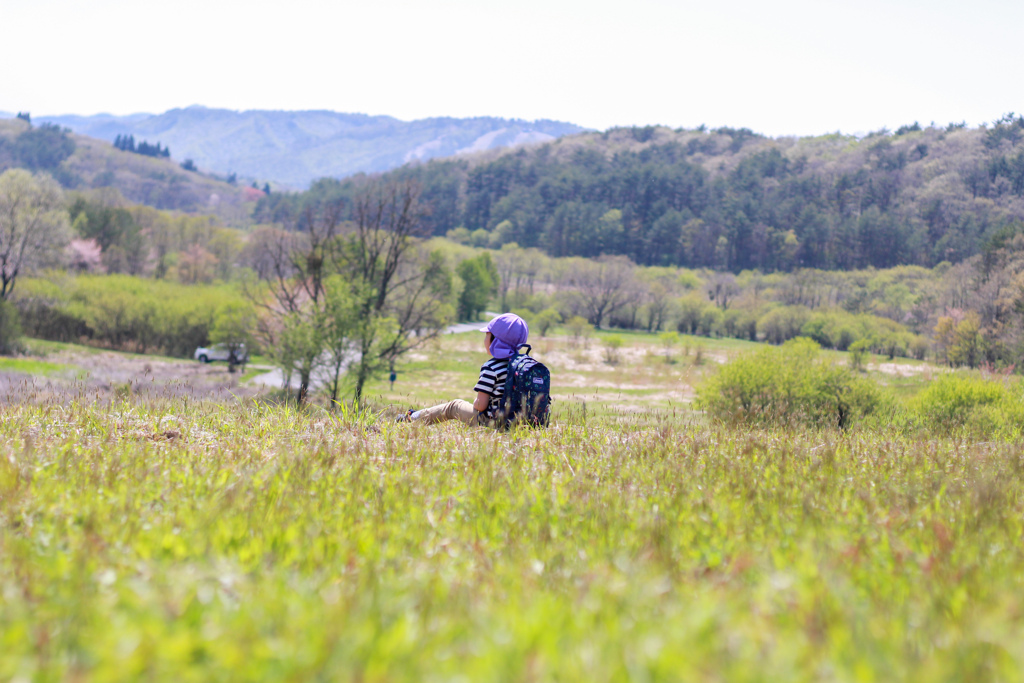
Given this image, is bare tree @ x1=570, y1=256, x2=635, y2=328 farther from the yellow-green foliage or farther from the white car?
the white car

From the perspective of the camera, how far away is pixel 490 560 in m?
3.13

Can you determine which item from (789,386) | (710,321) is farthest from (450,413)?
(710,321)

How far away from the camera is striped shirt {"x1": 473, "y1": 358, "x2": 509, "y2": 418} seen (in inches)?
270

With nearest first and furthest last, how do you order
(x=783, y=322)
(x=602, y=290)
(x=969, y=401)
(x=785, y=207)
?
(x=969, y=401) → (x=783, y=322) → (x=602, y=290) → (x=785, y=207)

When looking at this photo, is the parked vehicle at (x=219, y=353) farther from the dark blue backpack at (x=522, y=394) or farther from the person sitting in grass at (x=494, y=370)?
the dark blue backpack at (x=522, y=394)

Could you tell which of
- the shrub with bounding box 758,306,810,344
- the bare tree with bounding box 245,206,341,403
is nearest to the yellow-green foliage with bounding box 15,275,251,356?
the bare tree with bounding box 245,206,341,403

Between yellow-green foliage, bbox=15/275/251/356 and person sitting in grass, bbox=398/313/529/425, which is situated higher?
person sitting in grass, bbox=398/313/529/425

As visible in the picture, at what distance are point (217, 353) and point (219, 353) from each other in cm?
21

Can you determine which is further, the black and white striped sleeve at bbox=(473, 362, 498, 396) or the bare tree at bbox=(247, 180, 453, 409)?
the bare tree at bbox=(247, 180, 453, 409)

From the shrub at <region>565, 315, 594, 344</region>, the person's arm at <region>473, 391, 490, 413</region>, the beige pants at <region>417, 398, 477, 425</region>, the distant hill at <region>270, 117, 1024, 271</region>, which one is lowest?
the shrub at <region>565, 315, 594, 344</region>

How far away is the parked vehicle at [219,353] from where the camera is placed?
4953 centimetres

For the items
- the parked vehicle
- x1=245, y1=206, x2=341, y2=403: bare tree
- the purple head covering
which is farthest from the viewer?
the parked vehicle

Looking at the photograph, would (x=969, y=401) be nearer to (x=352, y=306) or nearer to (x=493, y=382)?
(x=493, y=382)

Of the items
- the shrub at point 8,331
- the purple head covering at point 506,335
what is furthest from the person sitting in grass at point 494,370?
the shrub at point 8,331
